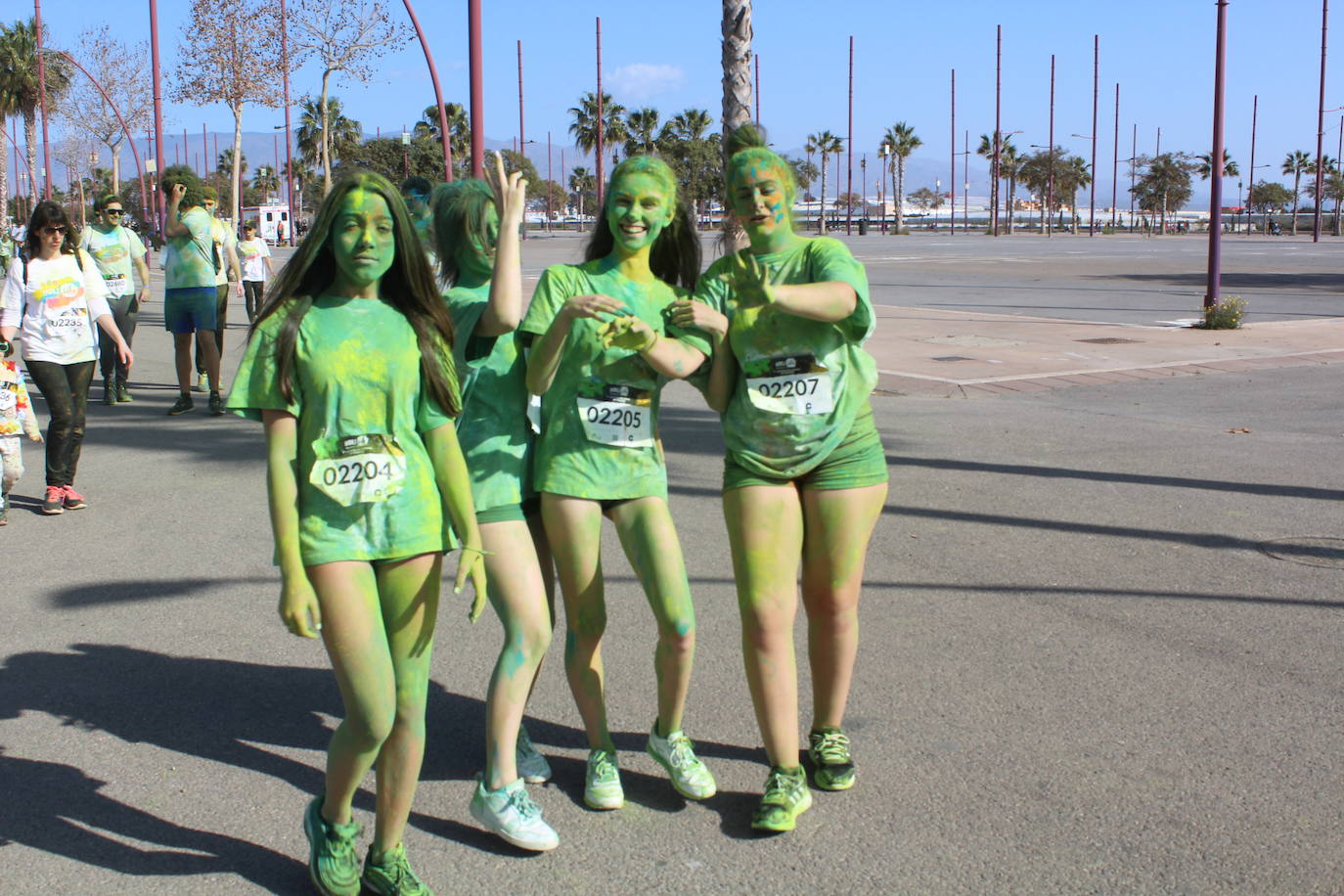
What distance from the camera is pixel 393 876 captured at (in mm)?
3043

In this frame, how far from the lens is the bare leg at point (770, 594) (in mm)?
3447

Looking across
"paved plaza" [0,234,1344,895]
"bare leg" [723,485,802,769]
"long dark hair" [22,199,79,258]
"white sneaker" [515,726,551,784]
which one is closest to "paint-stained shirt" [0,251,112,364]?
"long dark hair" [22,199,79,258]

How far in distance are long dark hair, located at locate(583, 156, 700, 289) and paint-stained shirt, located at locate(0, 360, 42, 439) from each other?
474 cm

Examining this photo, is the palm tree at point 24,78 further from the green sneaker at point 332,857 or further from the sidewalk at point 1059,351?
→ the green sneaker at point 332,857

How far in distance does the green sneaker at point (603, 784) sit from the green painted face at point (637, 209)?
1.38 m

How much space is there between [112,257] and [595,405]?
9171mm

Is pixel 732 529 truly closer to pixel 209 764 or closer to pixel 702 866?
pixel 702 866

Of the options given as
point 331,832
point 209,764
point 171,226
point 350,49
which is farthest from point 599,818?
point 350,49

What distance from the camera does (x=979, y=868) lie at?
3234mm

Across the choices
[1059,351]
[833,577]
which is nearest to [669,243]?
[833,577]

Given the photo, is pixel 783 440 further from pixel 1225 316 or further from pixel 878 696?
pixel 1225 316

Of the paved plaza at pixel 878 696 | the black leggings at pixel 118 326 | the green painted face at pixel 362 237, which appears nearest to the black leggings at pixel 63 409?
the paved plaza at pixel 878 696

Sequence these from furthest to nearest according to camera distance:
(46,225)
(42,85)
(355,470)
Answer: (42,85), (46,225), (355,470)

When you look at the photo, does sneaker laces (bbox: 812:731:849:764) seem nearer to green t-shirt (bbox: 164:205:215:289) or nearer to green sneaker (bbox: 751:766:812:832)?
green sneaker (bbox: 751:766:812:832)
